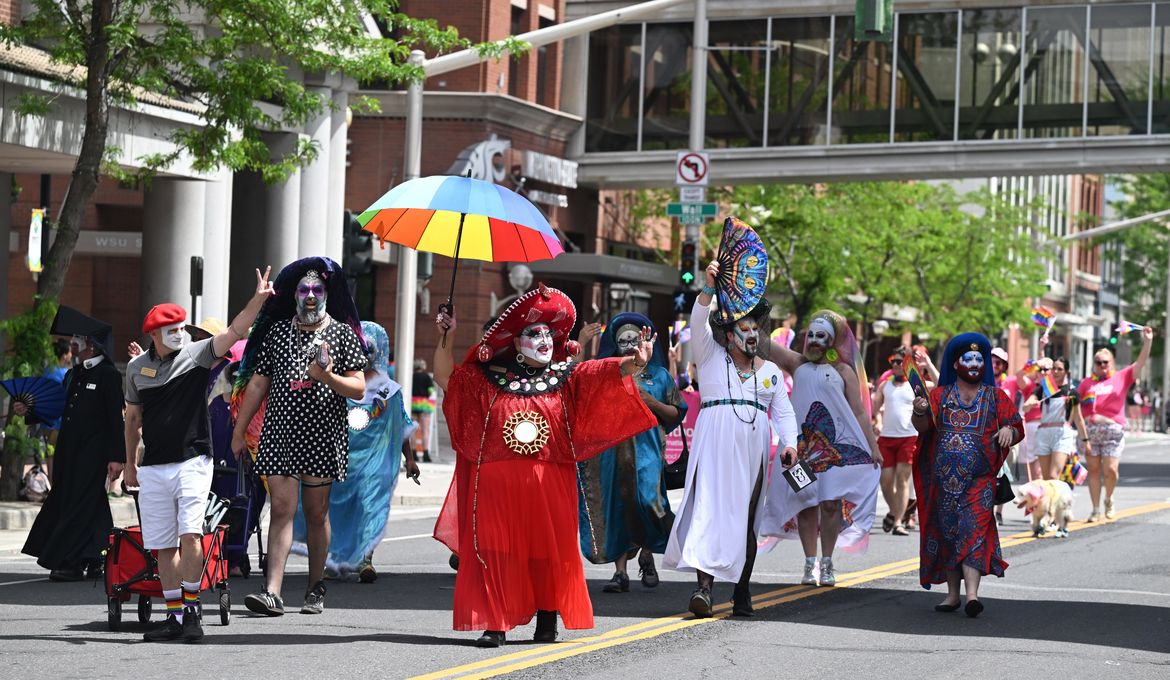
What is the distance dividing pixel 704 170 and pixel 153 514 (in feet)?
55.0

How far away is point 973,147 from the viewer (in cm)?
3566

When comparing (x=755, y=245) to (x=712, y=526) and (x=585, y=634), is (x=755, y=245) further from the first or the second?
(x=585, y=634)

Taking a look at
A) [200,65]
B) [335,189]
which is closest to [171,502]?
[200,65]

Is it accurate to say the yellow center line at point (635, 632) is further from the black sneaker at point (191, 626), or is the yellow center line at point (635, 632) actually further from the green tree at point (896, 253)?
the green tree at point (896, 253)

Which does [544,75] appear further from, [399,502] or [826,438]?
[826,438]

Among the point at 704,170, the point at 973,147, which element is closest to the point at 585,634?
the point at 704,170

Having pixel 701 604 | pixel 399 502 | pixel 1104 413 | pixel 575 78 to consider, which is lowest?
pixel 399 502

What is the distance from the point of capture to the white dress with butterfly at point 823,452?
12.8 m

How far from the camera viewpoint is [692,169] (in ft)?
84.2

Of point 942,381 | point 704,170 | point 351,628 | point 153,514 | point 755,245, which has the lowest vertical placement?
point 351,628

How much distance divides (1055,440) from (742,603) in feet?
30.5

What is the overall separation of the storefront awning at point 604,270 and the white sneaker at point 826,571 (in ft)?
69.6

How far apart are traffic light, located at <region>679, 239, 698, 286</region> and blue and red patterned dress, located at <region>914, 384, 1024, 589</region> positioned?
501 inches

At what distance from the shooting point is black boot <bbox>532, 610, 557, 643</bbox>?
9.88m
